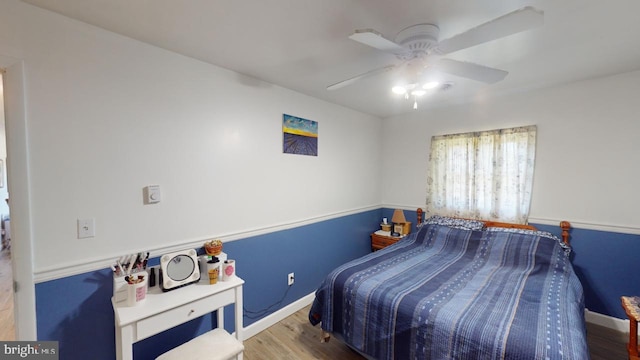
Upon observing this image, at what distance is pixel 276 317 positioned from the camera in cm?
243

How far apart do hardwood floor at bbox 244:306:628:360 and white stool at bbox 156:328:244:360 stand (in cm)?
52

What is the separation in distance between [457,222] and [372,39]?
254 centimetres

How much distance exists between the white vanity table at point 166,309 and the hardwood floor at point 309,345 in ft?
1.64

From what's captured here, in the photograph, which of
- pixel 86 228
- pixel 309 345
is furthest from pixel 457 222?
pixel 86 228

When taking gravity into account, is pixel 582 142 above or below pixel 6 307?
above

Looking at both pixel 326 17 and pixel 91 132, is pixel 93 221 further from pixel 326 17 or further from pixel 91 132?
pixel 326 17

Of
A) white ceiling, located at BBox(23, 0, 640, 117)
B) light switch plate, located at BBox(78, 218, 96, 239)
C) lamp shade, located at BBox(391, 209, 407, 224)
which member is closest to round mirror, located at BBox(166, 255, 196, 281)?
light switch plate, located at BBox(78, 218, 96, 239)

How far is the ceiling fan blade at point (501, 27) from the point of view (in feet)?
3.11

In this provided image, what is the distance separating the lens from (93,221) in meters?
1.47

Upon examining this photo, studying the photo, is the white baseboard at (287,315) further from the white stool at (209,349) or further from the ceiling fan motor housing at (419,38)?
the ceiling fan motor housing at (419,38)

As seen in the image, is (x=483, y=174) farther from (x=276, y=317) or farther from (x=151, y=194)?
(x=151, y=194)

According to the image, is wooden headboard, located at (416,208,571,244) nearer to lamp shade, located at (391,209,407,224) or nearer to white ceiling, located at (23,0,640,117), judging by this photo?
→ lamp shade, located at (391,209,407,224)

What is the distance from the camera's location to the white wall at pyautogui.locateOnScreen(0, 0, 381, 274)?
1.33 m

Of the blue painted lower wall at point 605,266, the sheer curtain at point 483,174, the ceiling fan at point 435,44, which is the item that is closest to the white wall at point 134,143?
the ceiling fan at point 435,44
